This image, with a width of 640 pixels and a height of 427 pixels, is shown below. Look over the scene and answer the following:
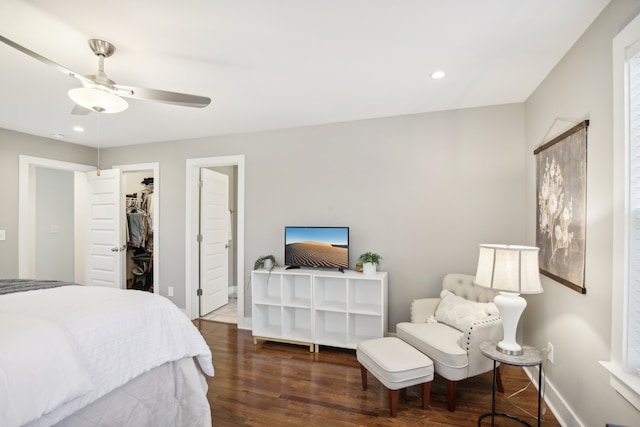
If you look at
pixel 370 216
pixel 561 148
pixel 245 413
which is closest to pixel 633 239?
pixel 561 148

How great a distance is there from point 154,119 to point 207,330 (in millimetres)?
2548

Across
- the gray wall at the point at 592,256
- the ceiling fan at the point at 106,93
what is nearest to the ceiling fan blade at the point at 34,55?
the ceiling fan at the point at 106,93

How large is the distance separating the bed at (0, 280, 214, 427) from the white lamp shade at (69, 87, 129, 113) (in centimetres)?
116

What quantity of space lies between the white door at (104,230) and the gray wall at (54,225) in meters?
0.78

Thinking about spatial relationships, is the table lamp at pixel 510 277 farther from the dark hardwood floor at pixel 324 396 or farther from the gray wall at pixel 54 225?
the gray wall at pixel 54 225

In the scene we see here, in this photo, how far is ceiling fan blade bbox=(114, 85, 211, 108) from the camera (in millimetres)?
1808

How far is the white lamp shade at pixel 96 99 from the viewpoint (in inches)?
66.4

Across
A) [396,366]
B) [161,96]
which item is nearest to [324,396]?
[396,366]

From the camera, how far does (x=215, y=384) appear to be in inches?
95.5

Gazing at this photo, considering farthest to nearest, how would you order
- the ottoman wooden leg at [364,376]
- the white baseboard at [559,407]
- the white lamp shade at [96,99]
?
the ottoman wooden leg at [364,376]
the white baseboard at [559,407]
the white lamp shade at [96,99]

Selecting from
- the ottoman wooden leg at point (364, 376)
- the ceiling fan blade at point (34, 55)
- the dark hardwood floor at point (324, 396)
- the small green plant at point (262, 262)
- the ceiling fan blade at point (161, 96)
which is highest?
the ceiling fan blade at point (34, 55)

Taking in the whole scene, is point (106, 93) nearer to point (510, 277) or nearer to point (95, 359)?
point (95, 359)

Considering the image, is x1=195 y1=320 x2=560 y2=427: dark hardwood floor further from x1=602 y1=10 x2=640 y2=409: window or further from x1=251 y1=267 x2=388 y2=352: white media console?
x1=602 y1=10 x2=640 y2=409: window

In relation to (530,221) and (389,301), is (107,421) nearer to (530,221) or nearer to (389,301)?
(389,301)
